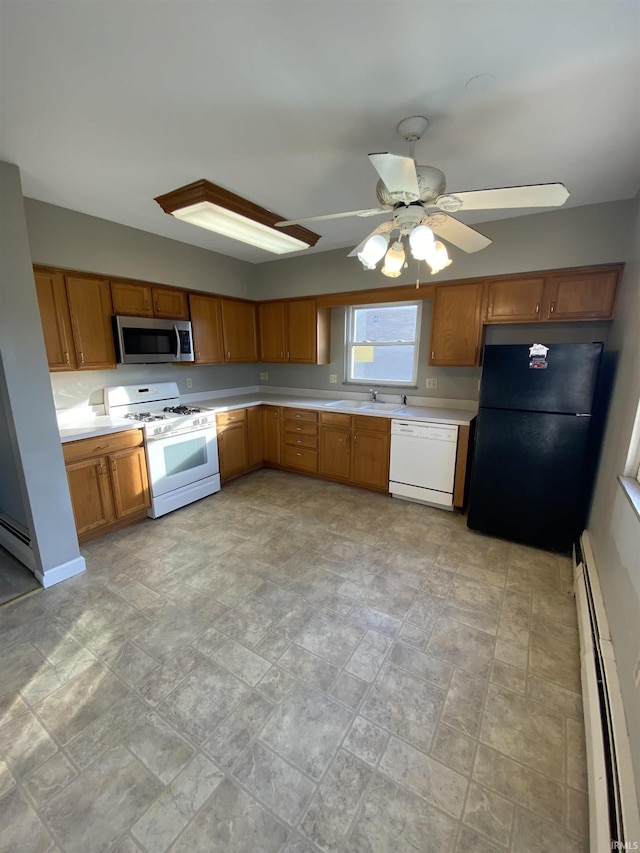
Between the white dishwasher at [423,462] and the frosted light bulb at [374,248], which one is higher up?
the frosted light bulb at [374,248]

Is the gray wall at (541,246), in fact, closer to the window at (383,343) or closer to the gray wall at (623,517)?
the gray wall at (623,517)

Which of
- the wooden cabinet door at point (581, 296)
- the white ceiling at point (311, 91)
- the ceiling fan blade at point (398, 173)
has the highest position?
the white ceiling at point (311, 91)

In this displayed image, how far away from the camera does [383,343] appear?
13.1ft

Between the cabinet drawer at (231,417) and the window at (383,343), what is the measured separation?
54.5 inches

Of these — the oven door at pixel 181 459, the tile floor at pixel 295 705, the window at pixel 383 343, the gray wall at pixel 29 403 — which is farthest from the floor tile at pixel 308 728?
the window at pixel 383 343

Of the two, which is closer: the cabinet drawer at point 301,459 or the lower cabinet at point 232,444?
the lower cabinet at point 232,444

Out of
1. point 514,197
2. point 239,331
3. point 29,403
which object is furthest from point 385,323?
point 29,403

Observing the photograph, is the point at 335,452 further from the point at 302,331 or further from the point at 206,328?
the point at 206,328

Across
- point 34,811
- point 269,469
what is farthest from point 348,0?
point 269,469

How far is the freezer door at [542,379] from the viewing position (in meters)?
2.36

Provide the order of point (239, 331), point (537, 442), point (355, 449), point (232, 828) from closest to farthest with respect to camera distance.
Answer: point (232, 828)
point (537, 442)
point (355, 449)
point (239, 331)

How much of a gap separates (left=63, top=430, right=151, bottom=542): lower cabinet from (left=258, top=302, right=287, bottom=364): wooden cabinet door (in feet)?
6.77

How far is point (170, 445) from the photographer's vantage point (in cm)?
322

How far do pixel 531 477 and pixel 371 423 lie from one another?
151cm
